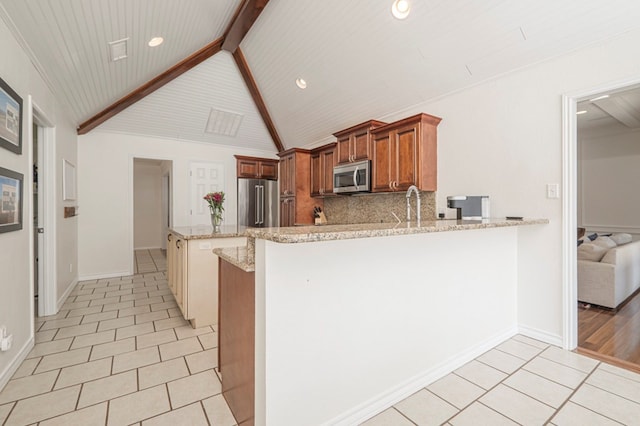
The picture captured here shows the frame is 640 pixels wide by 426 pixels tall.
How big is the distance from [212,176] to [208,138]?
72 centimetres

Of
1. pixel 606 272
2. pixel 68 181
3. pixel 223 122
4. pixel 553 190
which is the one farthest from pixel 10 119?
pixel 606 272

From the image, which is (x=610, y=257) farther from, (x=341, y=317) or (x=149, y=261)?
(x=149, y=261)

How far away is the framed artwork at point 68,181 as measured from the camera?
12.2ft

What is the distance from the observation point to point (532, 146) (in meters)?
2.57

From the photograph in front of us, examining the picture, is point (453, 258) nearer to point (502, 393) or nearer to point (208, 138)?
point (502, 393)

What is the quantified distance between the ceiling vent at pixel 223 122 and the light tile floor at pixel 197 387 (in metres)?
3.64

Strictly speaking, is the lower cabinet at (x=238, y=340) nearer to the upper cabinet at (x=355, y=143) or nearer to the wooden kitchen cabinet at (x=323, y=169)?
the upper cabinet at (x=355, y=143)

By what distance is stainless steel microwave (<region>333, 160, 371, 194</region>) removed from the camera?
373 centimetres

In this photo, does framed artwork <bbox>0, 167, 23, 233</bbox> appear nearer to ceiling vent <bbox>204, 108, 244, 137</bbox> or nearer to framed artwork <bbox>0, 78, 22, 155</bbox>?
framed artwork <bbox>0, 78, 22, 155</bbox>

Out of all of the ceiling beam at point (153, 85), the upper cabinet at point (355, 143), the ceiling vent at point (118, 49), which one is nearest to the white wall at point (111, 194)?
the ceiling beam at point (153, 85)

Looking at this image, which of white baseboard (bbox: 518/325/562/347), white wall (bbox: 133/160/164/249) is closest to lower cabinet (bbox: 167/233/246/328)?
white baseboard (bbox: 518/325/562/347)

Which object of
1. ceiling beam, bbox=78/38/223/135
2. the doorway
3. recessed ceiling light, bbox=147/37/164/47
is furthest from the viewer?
the doorway

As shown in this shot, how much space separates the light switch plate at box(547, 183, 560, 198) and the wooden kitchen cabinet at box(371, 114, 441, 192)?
1058 mm

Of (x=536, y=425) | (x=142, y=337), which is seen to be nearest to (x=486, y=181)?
(x=536, y=425)
